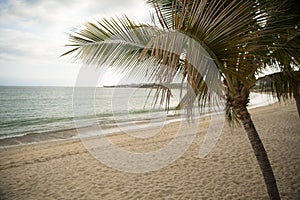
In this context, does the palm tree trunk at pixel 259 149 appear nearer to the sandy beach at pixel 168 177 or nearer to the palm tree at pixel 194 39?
the palm tree at pixel 194 39

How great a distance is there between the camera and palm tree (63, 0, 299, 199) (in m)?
1.61

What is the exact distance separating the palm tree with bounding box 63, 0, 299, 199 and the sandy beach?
2183 mm

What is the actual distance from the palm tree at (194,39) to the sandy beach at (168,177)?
7.16 ft

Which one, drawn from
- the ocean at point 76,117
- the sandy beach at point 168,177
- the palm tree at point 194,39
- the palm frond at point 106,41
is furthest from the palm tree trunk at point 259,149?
the palm frond at point 106,41

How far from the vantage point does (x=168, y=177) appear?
5.19m

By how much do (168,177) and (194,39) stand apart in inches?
167

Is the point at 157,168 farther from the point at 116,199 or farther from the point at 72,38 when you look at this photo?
the point at 72,38

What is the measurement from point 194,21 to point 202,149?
645 cm

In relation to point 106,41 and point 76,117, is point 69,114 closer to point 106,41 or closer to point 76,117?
point 76,117

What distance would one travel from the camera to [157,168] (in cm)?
592

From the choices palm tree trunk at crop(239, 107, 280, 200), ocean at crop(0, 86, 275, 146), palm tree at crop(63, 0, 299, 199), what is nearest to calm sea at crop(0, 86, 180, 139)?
ocean at crop(0, 86, 275, 146)

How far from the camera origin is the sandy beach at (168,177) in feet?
14.3

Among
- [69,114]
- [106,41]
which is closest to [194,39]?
[106,41]

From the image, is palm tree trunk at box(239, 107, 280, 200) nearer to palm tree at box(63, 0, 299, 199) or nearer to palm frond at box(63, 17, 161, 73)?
palm tree at box(63, 0, 299, 199)
